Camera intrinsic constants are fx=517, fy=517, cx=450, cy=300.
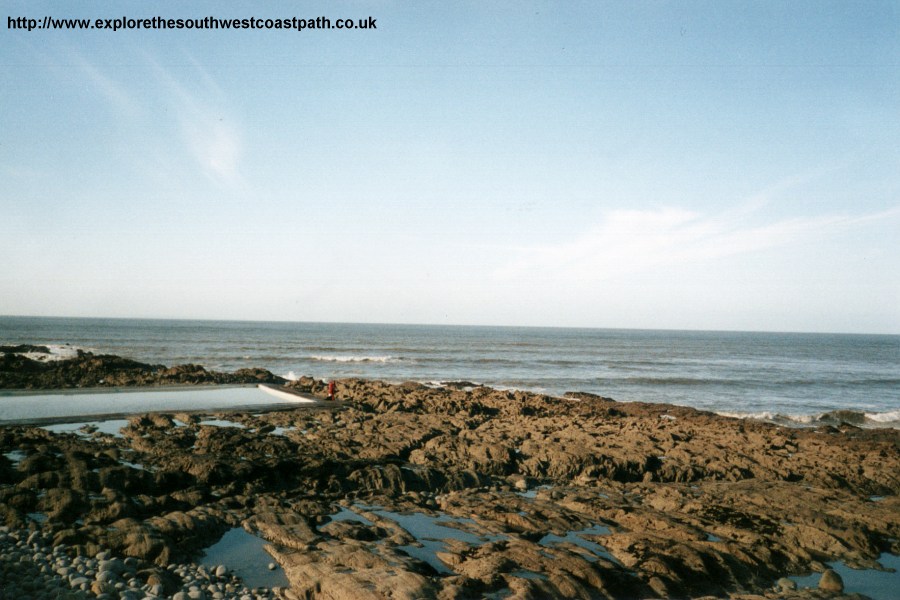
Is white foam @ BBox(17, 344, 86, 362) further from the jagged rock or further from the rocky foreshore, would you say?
the jagged rock

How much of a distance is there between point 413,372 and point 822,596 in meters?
31.3

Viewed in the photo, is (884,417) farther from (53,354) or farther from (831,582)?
(53,354)

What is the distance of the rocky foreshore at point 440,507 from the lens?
554cm

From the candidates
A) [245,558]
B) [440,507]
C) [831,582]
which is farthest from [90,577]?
[831,582]

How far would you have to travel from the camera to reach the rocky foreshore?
5.54 meters

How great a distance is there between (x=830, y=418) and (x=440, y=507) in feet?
66.4

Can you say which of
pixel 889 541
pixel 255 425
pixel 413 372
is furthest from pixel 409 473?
pixel 413 372

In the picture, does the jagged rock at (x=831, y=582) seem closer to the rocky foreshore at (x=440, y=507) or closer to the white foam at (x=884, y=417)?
the rocky foreshore at (x=440, y=507)

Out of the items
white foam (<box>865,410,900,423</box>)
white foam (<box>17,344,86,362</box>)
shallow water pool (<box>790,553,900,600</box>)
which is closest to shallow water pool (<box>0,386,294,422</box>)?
shallow water pool (<box>790,553,900,600</box>)

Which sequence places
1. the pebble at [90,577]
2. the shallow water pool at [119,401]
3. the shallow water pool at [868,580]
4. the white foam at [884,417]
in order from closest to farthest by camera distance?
1. the pebble at [90,577]
2. the shallow water pool at [868,580]
3. the shallow water pool at [119,401]
4. the white foam at [884,417]

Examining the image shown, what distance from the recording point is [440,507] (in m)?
8.08

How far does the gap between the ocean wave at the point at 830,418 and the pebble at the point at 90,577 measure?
19.8 meters

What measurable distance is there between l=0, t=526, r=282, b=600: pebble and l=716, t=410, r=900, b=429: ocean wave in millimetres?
19754

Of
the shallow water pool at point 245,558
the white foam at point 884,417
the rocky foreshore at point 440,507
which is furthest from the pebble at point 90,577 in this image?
the white foam at point 884,417
